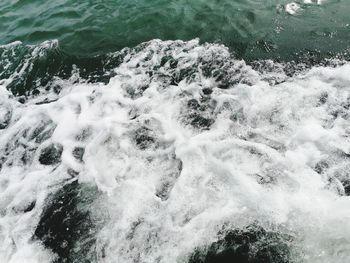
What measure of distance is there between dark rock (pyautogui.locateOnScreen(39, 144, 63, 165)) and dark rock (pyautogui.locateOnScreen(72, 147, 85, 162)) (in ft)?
0.95

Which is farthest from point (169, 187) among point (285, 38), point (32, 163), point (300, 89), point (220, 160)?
point (285, 38)

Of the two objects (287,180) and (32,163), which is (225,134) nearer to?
(287,180)

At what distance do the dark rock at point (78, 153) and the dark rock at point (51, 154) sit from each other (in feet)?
0.95

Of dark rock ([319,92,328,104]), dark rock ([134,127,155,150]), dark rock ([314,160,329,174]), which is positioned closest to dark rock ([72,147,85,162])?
dark rock ([134,127,155,150])

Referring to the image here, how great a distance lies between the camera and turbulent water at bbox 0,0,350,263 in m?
4.34

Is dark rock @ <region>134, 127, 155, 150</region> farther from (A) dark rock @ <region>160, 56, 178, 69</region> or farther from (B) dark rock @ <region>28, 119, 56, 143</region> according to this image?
(A) dark rock @ <region>160, 56, 178, 69</region>

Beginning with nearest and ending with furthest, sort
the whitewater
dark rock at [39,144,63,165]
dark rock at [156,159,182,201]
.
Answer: the whitewater → dark rock at [156,159,182,201] → dark rock at [39,144,63,165]

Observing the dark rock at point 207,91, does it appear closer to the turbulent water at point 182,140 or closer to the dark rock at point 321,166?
the turbulent water at point 182,140

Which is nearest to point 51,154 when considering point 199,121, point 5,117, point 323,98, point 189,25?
point 5,117

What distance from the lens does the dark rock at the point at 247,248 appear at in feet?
13.2

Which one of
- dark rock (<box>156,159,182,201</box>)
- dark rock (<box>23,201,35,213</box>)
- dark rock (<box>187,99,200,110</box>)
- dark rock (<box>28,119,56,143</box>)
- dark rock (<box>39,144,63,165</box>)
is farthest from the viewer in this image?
dark rock (<box>28,119,56,143</box>)

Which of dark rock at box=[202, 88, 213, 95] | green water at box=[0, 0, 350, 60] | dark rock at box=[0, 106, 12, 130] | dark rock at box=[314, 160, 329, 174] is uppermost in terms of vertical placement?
green water at box=[0, 0, 350, 60]


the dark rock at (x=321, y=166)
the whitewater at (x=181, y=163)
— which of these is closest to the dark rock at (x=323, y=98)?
the whitewater at (x=181, y=163)

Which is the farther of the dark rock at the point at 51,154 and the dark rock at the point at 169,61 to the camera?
the dark rock at the point at 169,61
